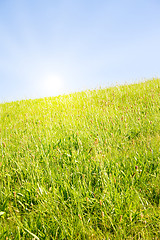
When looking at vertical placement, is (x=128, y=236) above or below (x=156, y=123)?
below

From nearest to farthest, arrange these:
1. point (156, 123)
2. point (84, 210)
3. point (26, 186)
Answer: point (84, 210)
point (26, 186)
point (156, 123)

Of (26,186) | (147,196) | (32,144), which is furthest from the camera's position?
(32,144)

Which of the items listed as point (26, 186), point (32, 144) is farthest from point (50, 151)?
point (26, 186)

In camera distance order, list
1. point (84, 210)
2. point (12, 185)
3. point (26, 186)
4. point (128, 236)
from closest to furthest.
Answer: point (128, 236) < point (84, 210) < point (26, 186) < point (12, 185)

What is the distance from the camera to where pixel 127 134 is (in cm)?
441

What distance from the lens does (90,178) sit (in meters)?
2.72

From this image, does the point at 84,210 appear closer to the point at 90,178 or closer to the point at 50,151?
the point at 90,178

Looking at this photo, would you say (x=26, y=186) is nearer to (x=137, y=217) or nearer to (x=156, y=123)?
(x=137, y=217)

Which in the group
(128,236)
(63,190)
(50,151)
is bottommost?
(128,236)

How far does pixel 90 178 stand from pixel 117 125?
2.24 m

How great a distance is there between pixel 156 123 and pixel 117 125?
86 centimetres

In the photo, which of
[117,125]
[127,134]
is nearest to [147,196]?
[127,134]

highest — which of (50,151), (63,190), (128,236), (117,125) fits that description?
(117,125)

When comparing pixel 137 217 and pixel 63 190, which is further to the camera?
pixel 63 190
